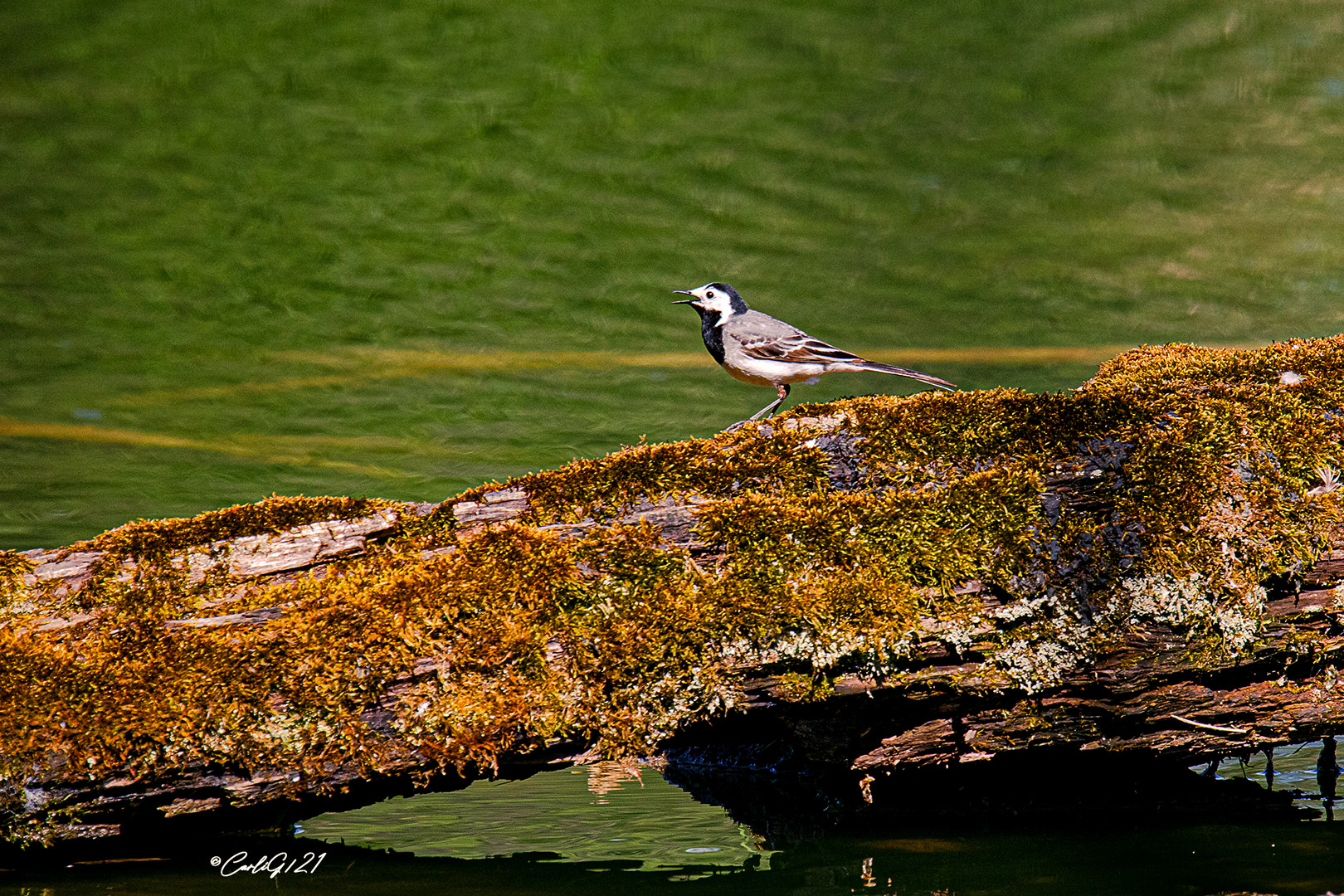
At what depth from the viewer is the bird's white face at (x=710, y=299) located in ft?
8.50

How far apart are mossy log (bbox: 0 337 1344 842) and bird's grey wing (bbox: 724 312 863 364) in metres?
0.64

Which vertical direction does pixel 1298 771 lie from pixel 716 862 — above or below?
below

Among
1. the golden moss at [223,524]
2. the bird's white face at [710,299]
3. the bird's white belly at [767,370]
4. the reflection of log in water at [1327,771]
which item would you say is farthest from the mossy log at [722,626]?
the bird's white face at [710,299]

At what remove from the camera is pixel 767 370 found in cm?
243

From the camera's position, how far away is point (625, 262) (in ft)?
8.59

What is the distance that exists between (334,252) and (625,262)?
84 centimetres

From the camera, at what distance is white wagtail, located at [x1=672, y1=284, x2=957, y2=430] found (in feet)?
7.99
